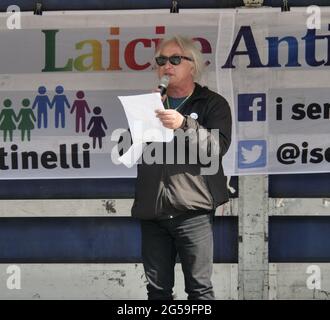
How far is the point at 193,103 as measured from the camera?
322 cm

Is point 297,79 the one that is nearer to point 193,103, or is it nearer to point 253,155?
point 253,155

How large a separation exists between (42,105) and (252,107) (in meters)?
1.39

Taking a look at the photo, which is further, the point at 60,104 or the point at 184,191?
the point at 60,104

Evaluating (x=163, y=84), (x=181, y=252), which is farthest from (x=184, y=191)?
(x=163, y=84)

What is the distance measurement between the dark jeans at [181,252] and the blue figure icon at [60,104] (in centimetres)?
127

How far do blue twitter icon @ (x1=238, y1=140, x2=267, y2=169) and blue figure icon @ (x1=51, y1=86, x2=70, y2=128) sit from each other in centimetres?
117

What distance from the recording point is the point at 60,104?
4.22 metres

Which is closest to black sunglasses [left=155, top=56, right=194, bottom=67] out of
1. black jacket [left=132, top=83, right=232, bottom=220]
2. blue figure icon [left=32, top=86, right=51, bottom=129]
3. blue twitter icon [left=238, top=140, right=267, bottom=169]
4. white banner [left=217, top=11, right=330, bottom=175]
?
black jacket [left=132, top=83, right=232, bottom=220]

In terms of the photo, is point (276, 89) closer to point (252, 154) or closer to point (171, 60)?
point (252, 154)

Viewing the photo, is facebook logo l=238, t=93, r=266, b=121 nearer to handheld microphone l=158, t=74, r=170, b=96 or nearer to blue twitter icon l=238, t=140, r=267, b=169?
blue twitter icon l=238, t=140, r=267, b=169

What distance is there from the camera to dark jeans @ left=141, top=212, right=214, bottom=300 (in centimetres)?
315
